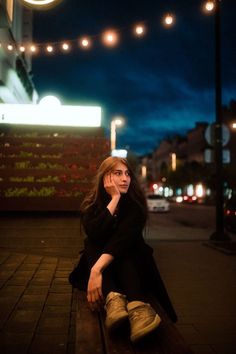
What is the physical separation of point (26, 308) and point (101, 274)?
1137 millimetres

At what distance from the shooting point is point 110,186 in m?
3.37

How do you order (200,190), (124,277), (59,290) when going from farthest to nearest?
(200,190) → (59,290) → (124,277)

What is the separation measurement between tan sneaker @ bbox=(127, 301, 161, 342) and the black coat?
0.58 meters

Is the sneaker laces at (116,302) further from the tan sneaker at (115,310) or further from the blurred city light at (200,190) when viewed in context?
the blurred city light at (200,190)

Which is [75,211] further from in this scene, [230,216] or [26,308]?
[230,216]

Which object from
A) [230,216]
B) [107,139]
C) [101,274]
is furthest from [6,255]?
[230,216]

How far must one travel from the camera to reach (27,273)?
4746 millimetres

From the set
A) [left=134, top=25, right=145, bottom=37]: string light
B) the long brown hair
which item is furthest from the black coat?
[left=134, top=25, right=145, bottom=37]: string light

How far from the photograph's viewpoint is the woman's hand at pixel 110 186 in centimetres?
332

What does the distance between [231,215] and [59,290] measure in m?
12.1

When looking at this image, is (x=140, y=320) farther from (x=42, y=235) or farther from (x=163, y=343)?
(x=42, y=235)

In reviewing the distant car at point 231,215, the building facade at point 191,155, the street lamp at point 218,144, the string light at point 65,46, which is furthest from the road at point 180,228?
the building facade at point 191,155

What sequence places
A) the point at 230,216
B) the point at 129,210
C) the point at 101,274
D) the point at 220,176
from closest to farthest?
the point at 101,274, the point at 129,210, the point at 220,176, the point at 230,216

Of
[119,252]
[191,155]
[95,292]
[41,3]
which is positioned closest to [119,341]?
[95,292]
